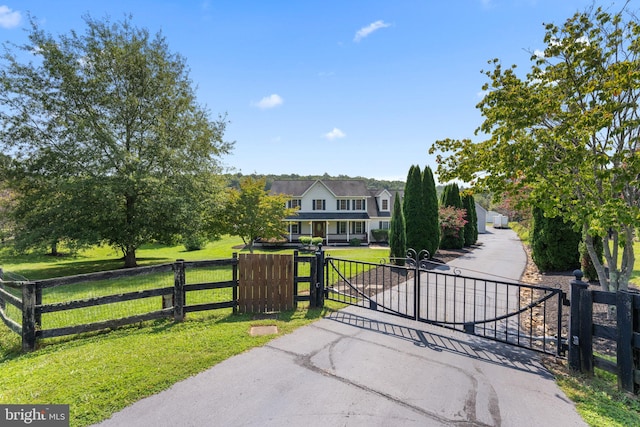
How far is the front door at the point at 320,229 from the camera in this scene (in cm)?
3109

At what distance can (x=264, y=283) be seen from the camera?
6273mm

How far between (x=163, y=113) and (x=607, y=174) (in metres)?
16.7

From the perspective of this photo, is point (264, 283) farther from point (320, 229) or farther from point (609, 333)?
point (320, 229)

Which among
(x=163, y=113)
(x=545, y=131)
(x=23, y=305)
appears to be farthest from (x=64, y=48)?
(x=545, y=131)

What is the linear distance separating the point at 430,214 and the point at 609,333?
37.5 feet

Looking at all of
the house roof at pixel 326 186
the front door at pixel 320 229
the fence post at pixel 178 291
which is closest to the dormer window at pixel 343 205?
the house roof at pixel 326 186

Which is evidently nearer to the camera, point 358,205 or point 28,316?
point 28,316

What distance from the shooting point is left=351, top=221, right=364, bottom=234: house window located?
31850 millimetres

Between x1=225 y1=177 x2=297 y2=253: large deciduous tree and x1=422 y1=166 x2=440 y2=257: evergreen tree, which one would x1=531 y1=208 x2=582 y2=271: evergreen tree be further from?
x1=225 y1=177 x2=297 y2=253: large deciduous tree

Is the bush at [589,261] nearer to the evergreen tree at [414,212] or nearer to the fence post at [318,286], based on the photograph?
the evergreen tree at [414,212]

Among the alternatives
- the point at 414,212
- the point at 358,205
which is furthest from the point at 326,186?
the point at 414,212

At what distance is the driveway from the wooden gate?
138 cm

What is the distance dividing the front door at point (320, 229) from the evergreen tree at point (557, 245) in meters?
21.3

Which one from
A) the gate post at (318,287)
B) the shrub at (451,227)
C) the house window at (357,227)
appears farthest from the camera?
the house window at (357,227)
